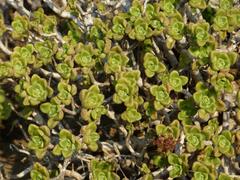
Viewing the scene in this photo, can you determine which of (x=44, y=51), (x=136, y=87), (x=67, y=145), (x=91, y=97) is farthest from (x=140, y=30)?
(x=67, y=145)

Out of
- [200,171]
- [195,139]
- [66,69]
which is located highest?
[66,69]

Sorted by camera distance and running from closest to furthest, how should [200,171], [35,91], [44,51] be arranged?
[200,171] < [35,91] < [44,51]

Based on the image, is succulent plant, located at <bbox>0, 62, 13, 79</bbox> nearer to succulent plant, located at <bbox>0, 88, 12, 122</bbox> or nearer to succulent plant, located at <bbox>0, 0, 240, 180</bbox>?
succulent plant, located at <bbox>0, 0, 240, 180</bbox>

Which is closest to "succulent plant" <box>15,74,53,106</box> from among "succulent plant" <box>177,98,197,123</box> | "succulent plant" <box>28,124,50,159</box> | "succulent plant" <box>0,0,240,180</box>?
"succulent plant" <box>0,0,240,180</box>

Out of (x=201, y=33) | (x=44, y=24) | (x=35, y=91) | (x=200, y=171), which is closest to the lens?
(x=200, y=171)

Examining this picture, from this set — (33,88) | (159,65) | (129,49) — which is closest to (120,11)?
(129,49)

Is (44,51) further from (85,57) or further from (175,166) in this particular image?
(175,166)

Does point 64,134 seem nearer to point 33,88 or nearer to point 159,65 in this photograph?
point 33,88
